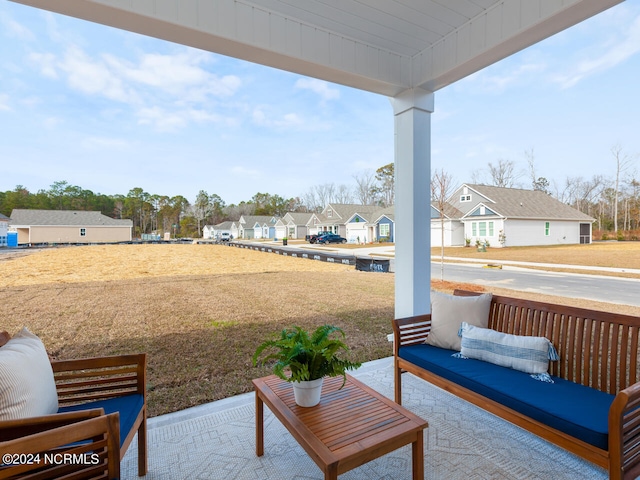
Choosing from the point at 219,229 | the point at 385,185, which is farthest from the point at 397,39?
the point at 219,229

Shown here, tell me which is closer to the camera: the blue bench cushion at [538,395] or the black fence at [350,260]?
the blue bench cushion at [538,395]

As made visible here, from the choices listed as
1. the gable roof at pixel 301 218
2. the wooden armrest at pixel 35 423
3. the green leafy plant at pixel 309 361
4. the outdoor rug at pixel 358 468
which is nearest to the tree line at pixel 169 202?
the gable roof at pixel 301 218

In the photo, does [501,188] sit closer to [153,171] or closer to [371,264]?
[371,264]

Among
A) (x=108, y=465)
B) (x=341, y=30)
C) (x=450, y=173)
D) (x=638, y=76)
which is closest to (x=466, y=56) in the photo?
(x=341, y=30)

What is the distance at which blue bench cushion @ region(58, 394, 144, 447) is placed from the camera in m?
1.41

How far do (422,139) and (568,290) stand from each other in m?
5.62

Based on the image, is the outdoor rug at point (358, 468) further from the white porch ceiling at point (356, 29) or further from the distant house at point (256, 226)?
the distant house at point (256, 226)

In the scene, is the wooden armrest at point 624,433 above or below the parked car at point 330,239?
below

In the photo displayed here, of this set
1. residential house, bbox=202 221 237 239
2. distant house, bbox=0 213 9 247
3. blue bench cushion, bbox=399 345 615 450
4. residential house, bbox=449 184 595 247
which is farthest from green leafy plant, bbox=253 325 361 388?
residential house, bbox=202 221 237 239

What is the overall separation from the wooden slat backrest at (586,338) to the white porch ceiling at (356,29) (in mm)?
1810

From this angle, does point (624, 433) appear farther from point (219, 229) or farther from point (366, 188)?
point (219, 229)

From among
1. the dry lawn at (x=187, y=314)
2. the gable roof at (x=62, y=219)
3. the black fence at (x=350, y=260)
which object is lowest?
the dry lawn at (x=187, y=314)

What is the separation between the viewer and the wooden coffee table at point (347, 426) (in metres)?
1.20

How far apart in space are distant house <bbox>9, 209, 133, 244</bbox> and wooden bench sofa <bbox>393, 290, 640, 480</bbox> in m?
12.6
